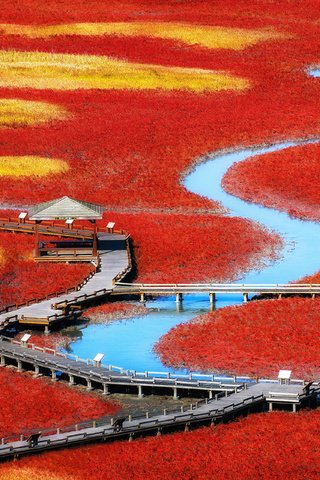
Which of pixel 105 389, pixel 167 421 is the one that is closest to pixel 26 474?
pixel 167 421

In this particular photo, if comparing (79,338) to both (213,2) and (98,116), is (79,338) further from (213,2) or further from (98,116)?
(213,2)

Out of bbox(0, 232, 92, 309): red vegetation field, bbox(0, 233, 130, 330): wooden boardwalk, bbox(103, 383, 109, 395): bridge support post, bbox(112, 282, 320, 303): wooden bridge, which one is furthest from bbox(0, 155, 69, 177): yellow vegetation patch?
bbox(103, 383, 109, 395): bridge support post

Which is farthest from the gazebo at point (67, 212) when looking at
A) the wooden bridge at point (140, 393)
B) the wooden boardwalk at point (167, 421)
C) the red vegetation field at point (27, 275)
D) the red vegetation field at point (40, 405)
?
the wooden boardwalk at point (167, 421)

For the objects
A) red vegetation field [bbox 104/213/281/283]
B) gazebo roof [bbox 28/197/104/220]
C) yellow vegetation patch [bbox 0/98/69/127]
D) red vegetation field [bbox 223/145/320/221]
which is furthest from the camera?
yellow vegetation patch [bbox 0/98/69/127]

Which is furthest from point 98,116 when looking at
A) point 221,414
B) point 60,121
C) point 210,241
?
point 221,414

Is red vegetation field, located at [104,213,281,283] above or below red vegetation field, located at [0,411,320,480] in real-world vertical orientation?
above

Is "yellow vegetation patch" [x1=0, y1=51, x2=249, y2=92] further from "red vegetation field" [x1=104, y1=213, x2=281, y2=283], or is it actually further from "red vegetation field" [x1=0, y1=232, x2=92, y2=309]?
"red vegetation field" [x1=0, y1=232, x2=92, y2=309]

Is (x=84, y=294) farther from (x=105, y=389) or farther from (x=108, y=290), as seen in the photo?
(x=105, y=389)
